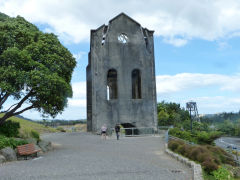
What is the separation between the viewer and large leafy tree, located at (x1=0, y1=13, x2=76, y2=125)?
13203 millimetres

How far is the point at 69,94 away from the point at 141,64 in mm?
14363

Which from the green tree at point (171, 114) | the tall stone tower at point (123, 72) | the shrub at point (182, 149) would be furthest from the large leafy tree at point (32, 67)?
the green tree at point (171, 114)

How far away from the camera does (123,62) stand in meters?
27.8

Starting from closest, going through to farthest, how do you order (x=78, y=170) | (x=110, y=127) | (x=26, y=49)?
(x=78, y=170), (x=26, y=49), (x=110, y=127)

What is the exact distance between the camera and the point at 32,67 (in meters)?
14.0

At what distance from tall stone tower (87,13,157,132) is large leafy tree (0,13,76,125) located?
10754 mm

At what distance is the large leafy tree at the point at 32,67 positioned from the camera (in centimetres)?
1320

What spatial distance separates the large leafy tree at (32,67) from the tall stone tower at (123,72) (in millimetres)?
10754

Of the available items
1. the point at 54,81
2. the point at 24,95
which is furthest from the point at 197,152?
the point at 24,95

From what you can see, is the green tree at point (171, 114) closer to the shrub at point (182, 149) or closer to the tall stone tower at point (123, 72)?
the tall stone tower at point (123, 72)

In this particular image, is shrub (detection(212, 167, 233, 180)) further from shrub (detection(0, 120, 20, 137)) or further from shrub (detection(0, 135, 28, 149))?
shrub (detection(0, 120, 20, 137))

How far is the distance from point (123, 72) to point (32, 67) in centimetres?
1468

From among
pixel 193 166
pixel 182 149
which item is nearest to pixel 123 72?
pixel 182 149

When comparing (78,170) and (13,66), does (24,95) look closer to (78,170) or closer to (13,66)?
(13,66)
